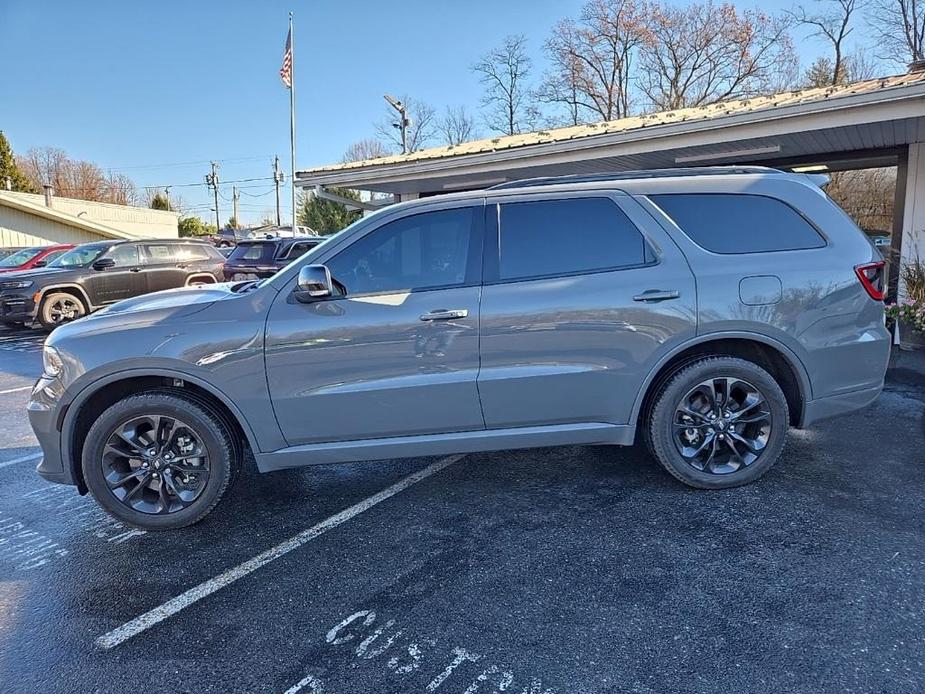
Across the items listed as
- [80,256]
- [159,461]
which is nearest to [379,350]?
[159,461]

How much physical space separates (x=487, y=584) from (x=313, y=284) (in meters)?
1.77

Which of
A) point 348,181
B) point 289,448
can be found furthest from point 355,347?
point 348,181

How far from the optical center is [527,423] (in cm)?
346

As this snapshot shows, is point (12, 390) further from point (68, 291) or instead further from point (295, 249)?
point (295, 249)

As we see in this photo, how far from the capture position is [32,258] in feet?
44.4

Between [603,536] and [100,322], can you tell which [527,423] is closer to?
[603,536]

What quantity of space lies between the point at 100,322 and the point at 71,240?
30.1 meters

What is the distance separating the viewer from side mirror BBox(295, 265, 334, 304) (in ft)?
10.2

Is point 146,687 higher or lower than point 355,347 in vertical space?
lower

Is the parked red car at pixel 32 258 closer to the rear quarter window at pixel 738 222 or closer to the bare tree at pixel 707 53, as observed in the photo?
the rear quarter window at pixel 738 222

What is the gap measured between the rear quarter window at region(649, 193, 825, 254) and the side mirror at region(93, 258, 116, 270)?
1144cm

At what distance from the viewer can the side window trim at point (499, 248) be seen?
3.38 meters

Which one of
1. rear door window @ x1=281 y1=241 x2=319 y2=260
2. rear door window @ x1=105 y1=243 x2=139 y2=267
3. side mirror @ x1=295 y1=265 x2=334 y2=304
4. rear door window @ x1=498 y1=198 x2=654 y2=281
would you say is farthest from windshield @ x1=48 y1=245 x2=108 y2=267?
rear door window @ x1=498 y1=198 x2=654 y2=281

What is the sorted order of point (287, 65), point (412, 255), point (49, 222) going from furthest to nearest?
point (49, 222) < point (287, 65) < point (412, 255)
